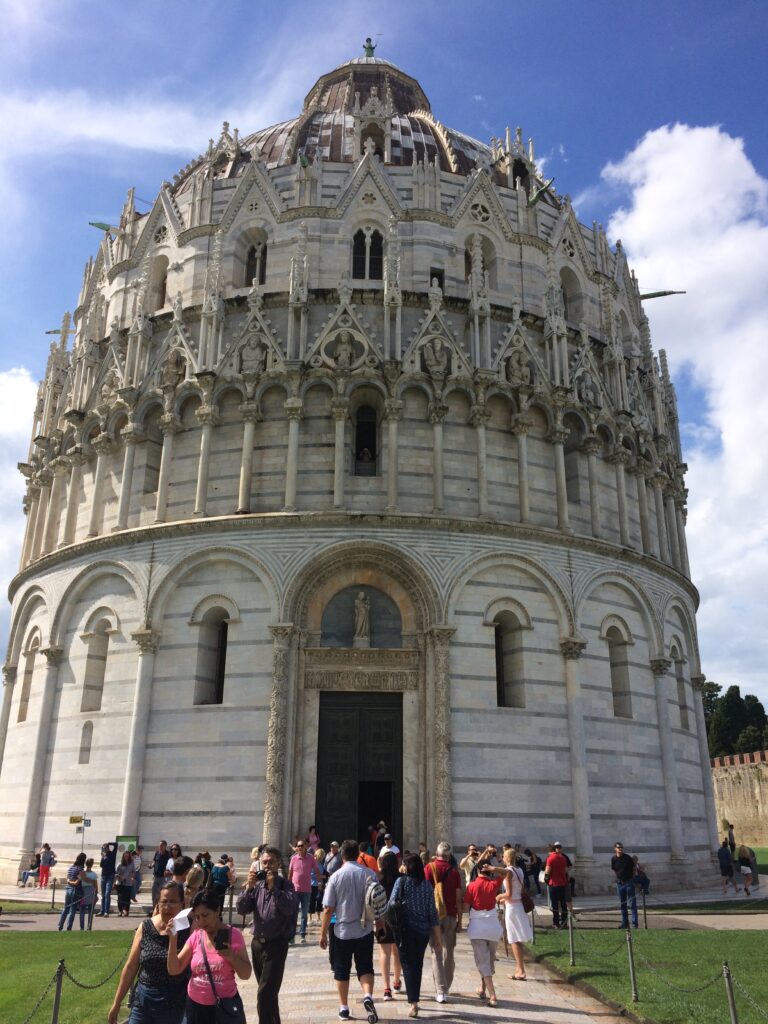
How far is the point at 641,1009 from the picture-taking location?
33.8 ft

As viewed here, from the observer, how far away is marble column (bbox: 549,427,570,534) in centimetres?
2597

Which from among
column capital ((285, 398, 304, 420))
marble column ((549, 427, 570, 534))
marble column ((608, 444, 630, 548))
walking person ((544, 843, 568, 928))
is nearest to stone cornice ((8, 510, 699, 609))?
marble column ((549, 427, 570, 534))

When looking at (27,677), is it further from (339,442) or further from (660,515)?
(660,515)

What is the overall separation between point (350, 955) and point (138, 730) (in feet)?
48.5

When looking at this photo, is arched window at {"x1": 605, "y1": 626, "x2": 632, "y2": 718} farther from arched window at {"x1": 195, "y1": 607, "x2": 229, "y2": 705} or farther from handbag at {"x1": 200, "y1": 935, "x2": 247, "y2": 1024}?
handbag at {"x1": 200, "y1": 935, "x2": 247, "y2": 1024}

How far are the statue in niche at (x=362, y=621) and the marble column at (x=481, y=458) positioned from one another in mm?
4057

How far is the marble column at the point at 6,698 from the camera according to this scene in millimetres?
28084

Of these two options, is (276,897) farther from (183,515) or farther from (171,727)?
(183,515)

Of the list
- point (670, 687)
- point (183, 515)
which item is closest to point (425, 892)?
point (183, 515)

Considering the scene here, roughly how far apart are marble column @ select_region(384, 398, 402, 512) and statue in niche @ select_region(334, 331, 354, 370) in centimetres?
172

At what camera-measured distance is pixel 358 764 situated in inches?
890

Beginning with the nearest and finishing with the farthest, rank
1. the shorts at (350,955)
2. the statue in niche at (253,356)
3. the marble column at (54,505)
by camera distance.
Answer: the shorts at (350,955) → the statue in niche at (253,356) → the marble column at (54,505)

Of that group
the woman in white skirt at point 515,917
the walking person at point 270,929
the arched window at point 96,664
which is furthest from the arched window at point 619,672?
the walking person at point 270,929

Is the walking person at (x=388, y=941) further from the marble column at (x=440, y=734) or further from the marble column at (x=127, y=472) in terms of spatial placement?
the marble column at (x=127, y=472)
